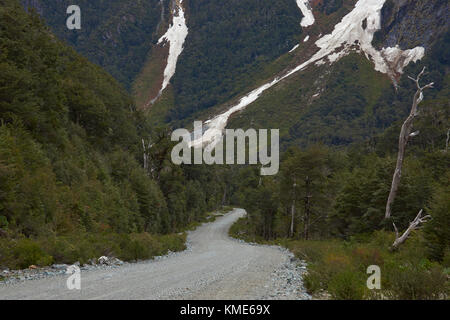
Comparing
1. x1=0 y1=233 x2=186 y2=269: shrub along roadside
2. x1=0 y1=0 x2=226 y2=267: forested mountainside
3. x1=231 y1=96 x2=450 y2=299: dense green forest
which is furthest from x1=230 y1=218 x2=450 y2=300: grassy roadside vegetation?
x1=0 y1=0 x2=226 y2=267: forested mountainside

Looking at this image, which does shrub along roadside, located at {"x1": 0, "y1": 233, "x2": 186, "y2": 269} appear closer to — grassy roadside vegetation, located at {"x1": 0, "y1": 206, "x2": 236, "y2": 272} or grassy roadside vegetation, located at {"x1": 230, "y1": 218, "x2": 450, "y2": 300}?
grassy roadside vegetation, located at {"x1": 0, "y1": 206, "x2": 236, "y2": 272}

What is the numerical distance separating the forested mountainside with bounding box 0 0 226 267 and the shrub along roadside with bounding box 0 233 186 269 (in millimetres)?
37

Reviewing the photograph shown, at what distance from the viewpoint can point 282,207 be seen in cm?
4928

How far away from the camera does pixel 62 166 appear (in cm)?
2436

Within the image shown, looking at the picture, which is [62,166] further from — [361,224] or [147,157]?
[147,157]

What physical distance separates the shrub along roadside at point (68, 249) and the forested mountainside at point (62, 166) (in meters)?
0.04

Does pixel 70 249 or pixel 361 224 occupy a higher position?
pixel 70 249

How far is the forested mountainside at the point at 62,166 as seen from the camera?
15672 mm

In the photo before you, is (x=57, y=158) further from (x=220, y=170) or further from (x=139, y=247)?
(x=220, y=170)

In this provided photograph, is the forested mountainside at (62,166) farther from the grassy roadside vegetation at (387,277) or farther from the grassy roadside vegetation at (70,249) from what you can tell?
the grassy roadside vegetation at (387,277)

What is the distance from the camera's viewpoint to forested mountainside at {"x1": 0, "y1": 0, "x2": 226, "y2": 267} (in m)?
15.7

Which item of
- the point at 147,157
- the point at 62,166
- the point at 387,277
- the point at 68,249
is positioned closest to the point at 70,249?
the point at 68,249

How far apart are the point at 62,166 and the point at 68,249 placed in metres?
11.0
